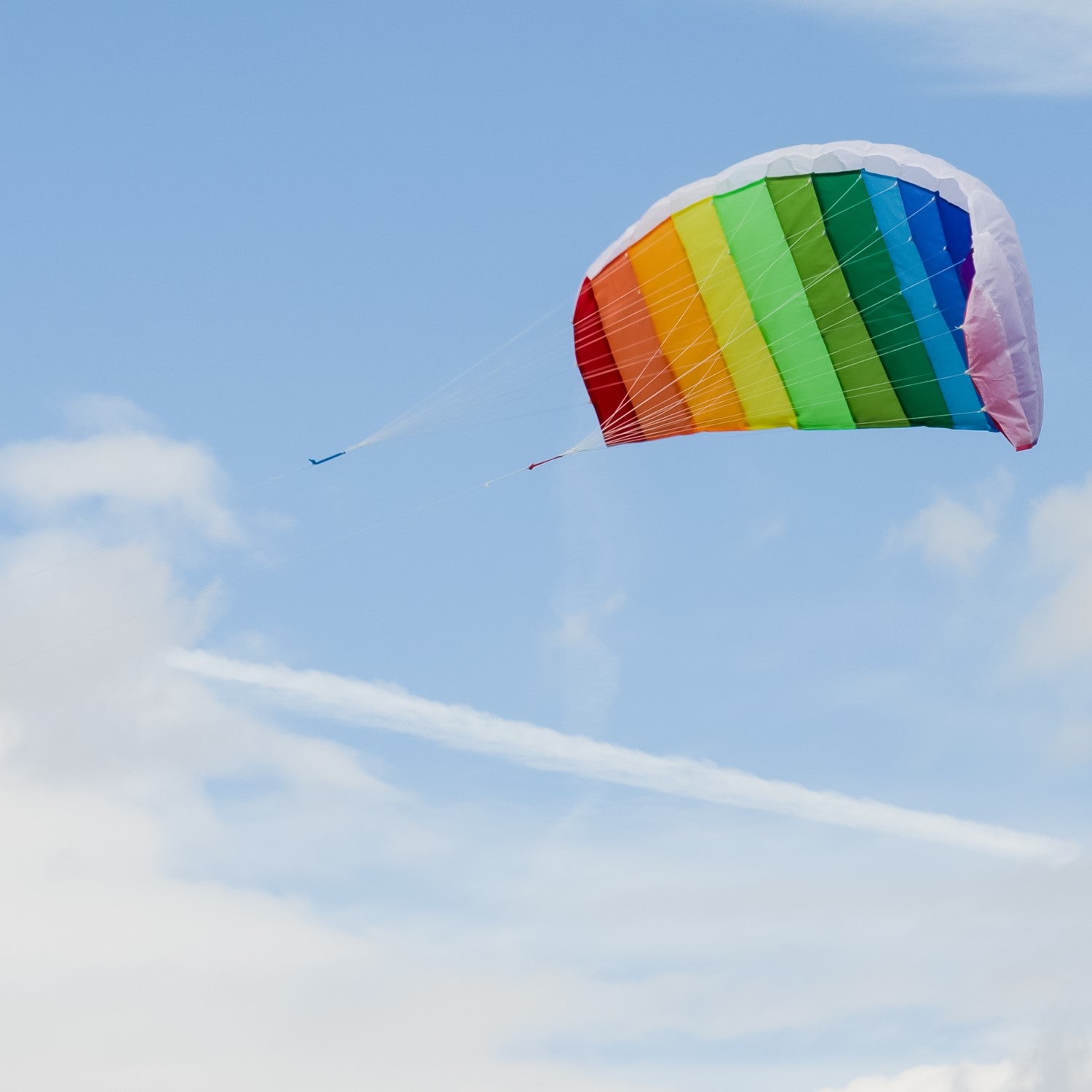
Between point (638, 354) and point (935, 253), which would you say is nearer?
point (935, 253)

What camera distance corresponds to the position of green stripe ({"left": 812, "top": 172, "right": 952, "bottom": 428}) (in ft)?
73.7

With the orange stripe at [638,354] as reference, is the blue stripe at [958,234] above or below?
below

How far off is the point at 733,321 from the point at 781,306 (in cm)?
62

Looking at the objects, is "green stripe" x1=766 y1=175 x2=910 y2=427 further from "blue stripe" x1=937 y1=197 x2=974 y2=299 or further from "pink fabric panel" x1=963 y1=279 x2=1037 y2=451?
"pink fabric panel" x1=963 y1=279 x2=1037 y2=451

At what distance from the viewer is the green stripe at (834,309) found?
2277cm

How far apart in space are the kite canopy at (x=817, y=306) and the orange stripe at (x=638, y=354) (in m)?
0.02

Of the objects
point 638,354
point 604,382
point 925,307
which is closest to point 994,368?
point 925,307

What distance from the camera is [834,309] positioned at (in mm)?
23281

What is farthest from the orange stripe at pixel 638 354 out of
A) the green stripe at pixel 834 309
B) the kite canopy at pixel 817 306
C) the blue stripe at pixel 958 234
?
the blue stripe at pixel 958 234

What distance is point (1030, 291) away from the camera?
21562 millimetres

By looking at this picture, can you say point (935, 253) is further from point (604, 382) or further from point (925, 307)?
point (604, 382)

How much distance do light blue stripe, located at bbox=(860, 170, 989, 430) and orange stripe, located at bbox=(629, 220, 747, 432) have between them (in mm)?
2443

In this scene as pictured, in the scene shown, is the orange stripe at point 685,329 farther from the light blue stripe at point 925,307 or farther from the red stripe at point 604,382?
the light blue stripe at point 925,307

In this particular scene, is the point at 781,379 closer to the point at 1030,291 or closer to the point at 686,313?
the point at 686,313
